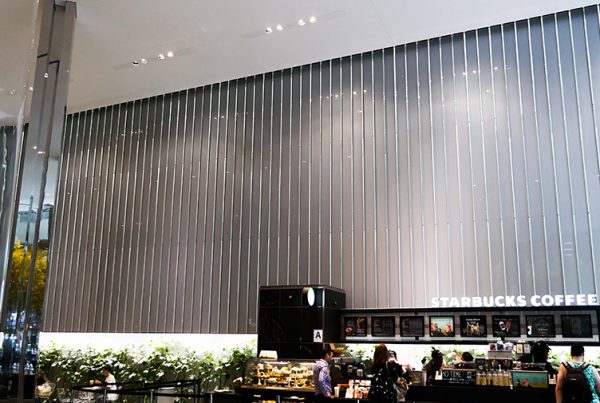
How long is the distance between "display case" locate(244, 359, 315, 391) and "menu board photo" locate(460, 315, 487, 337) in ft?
7.90

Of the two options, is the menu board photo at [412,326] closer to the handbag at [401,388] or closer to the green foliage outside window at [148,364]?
the handbag at [401,388]

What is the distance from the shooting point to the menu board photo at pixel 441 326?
8832 mm

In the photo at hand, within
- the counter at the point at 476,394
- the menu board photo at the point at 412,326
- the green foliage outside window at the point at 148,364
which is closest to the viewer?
the counter at the point at 476,394

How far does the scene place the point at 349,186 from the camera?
35.0 feet

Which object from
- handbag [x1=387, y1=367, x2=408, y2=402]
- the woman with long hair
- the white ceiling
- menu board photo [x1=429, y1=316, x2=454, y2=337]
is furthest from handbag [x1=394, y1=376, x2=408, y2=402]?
the white ceiling

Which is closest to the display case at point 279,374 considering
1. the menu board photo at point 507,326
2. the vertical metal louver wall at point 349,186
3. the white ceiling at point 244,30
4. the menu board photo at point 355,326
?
the menu board photo at point 355,326

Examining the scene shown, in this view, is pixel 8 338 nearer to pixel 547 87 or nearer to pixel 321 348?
pixel 321 348

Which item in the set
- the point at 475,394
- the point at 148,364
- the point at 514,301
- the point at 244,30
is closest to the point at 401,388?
the point at 475,394

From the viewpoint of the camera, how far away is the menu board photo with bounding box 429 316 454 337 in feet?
29.0

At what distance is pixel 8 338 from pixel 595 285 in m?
8.31

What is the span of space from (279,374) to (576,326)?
4.53 metres

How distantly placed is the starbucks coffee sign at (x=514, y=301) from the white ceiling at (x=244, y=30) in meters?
4.74

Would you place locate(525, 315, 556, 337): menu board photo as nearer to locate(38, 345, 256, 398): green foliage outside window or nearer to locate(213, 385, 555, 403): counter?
locate(213, 385, 555, 403): counter

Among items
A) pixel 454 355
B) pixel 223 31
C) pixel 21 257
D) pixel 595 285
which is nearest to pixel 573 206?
pixel 595 285
